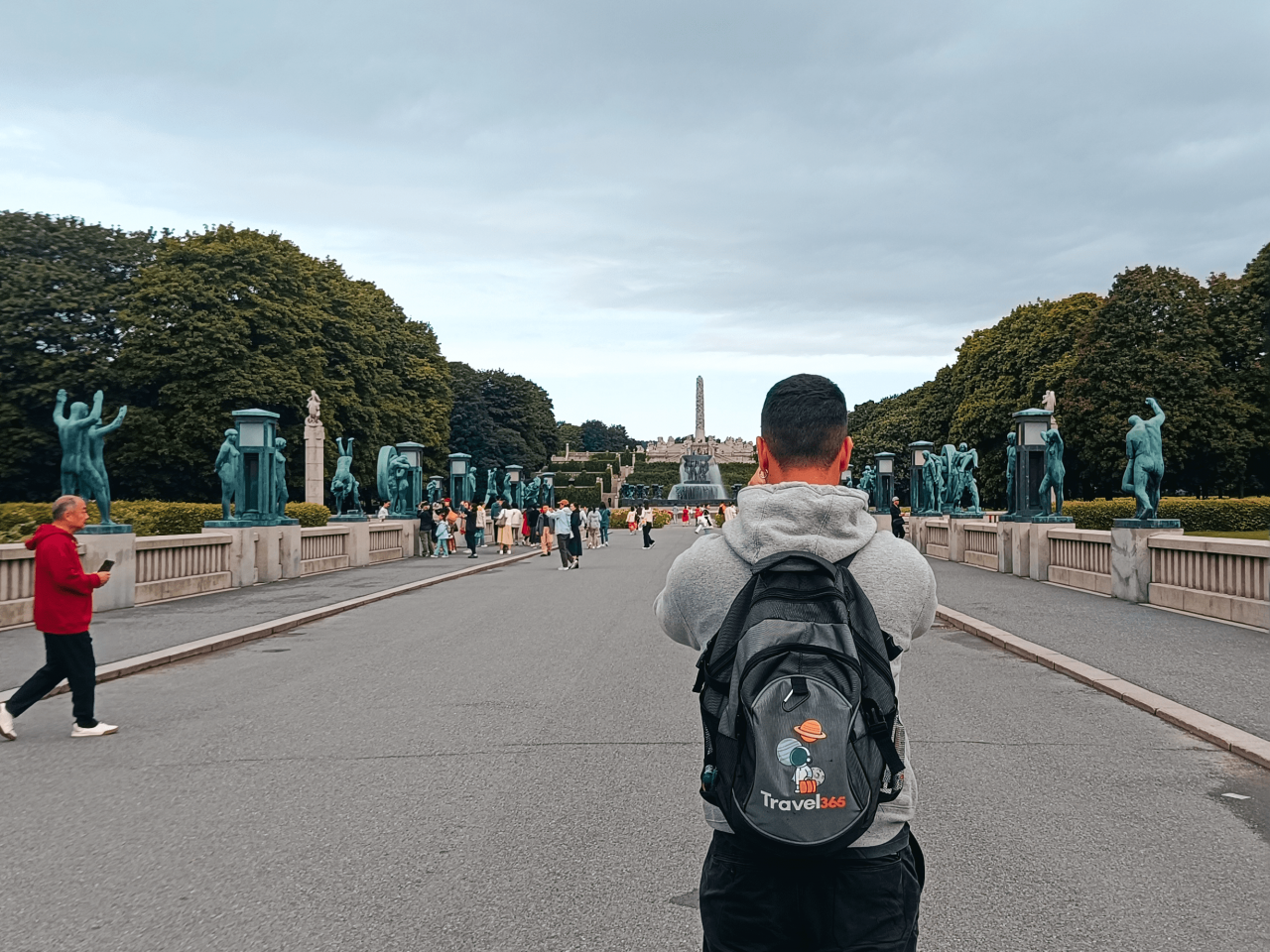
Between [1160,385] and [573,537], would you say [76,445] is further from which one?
[1160,385]

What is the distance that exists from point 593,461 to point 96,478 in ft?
446

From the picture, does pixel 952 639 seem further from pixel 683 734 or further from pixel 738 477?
pixel 738 477

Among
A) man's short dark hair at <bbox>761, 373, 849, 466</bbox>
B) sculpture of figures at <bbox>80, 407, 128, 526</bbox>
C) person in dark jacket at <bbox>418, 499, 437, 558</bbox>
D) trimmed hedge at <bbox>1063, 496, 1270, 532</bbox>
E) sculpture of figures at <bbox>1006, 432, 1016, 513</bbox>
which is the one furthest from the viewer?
trimmed hedge at <bbox>1063, 496, 1270, 532</bbox>

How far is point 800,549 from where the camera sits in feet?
7.61

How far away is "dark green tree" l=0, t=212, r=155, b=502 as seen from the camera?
4312 cm

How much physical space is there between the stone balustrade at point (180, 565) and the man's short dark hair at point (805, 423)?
16156 millimetres

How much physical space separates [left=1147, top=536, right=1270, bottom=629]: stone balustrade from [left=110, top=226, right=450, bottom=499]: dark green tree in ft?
119

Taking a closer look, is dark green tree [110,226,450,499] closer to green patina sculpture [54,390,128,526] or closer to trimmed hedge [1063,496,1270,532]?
green patina sculpture [54,390,128,526]

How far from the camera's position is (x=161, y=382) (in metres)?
45.2

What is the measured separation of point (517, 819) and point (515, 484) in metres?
48.2

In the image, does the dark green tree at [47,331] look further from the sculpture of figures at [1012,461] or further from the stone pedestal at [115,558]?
the sculpture of figures at [1012,461]

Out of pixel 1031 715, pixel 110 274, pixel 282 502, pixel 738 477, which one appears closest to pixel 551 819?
pixel 1031 715

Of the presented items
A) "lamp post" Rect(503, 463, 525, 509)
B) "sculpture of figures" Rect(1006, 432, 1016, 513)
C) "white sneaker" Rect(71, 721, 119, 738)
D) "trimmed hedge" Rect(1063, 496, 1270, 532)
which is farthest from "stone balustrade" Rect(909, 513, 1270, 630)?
"lamp post" Rect(503, 463, 525, 509)

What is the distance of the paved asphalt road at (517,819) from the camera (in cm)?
411
